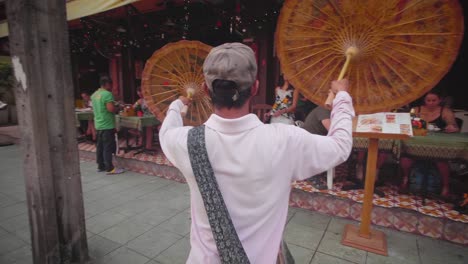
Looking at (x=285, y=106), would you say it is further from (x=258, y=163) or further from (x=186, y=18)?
(x=258, y=163)

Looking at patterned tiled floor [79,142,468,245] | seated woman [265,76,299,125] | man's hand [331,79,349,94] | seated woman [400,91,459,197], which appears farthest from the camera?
seated woman [265,76,299,125]

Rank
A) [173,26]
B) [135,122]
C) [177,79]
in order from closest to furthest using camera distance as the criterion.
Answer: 1. [177,79]
2. [135,122]
3. [173,26]

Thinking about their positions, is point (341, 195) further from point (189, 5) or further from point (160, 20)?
point (160, 20)

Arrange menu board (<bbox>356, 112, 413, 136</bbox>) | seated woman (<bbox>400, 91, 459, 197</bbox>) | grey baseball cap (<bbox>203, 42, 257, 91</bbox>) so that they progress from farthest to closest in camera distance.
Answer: seated woman (<bbox>400, 91, 459, 197</bbox>) → menu board (<bbox>356, 112, 413, 136</bbox>) → grey baseball cap (<bbox>203, 42, 257, 91</bbox>)

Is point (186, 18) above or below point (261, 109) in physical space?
above

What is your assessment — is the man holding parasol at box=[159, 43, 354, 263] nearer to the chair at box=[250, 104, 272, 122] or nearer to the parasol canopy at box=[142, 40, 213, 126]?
the parasol canopy at box=[142, 40, 213, 126]

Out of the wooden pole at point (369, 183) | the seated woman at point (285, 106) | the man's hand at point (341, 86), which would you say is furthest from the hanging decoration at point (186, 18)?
the man's hand at point (341, 86)

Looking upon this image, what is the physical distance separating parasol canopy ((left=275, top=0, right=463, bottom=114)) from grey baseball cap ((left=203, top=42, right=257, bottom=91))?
2.39 ft

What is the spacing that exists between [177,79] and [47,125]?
132cm

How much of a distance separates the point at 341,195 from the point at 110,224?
3.50 metres

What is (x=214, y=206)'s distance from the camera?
1.10 m

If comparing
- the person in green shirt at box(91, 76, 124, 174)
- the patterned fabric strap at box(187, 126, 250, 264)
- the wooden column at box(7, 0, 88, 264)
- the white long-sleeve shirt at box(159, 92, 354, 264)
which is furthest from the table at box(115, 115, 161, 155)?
the patterned fabric strap at box(187, 126, 250, 264)

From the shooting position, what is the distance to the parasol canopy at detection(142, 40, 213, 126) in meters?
2.36

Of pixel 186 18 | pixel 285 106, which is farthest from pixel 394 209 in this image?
pixel 186 18
